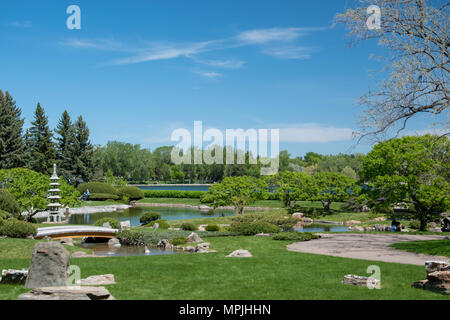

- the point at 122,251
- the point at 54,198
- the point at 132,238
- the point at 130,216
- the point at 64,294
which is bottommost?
the point at 130,216

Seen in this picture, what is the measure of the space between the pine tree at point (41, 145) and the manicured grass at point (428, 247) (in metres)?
42.3

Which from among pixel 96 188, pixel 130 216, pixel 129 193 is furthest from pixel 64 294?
pixel 129 193

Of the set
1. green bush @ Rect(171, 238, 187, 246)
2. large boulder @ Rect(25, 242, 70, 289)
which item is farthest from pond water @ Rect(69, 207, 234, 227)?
large boulder @ Rect(25, 242, 70, 289)

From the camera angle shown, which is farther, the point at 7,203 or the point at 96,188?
the point at 96,188

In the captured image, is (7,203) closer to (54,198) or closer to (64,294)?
(54,198)

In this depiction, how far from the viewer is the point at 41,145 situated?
4991 centimetres

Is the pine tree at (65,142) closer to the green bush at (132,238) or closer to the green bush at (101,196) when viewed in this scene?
the green bush at (101,196)

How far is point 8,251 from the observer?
1507 centimetres

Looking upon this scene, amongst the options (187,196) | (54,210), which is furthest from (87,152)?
(54,210)

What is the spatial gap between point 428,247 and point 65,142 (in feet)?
166

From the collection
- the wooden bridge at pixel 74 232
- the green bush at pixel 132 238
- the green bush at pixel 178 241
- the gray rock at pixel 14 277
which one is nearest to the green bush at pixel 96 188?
the wooden bridge at pixel 74 232

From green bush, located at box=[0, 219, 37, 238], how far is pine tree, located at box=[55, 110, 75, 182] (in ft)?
128

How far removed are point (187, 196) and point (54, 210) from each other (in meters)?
26.0

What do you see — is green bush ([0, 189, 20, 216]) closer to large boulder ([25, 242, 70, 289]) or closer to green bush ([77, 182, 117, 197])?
large boulder ([25, 242, 70, 289])
